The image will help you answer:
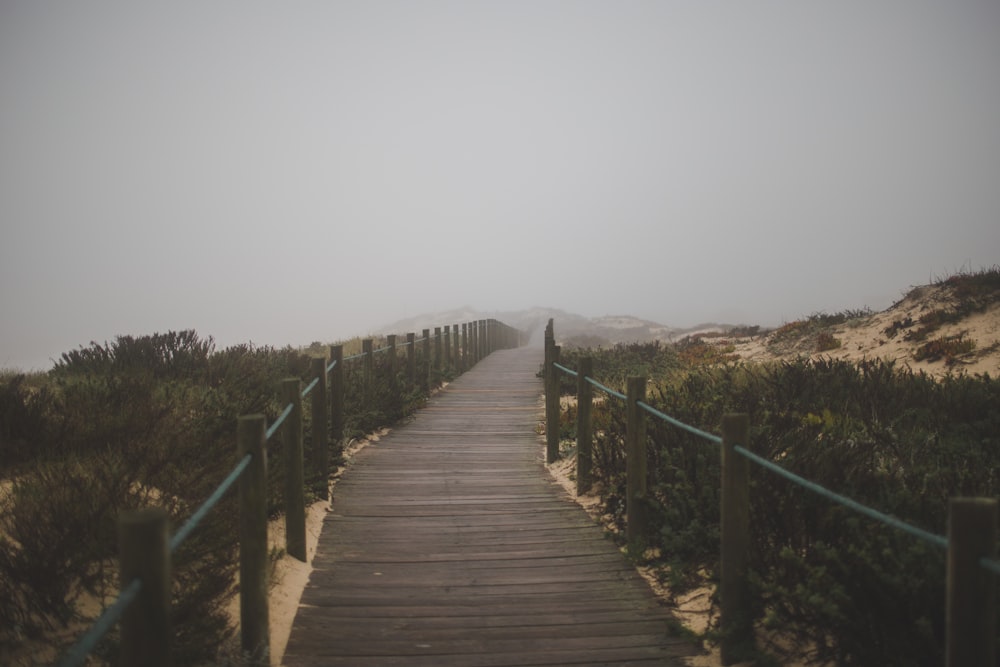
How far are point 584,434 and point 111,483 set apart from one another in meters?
4.11

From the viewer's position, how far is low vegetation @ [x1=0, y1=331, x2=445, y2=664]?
3.24m

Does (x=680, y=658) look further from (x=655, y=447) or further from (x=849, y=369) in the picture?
(x=849, y=369)

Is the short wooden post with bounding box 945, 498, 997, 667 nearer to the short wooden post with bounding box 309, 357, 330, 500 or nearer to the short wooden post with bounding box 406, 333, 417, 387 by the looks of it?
the short wooden post with bounding box 309, 357, 330, 500

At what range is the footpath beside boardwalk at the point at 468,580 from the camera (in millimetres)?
3512

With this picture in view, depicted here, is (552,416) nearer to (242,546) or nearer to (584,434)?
(584,434)

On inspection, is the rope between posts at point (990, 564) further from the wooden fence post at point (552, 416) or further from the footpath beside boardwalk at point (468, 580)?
the wooden fence post at point (552, 416)

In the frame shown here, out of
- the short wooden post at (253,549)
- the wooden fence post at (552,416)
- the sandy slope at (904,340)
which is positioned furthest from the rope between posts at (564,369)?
the sandy slope at (904,340)

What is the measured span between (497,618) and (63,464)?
10.2 feet

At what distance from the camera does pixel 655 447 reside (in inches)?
221

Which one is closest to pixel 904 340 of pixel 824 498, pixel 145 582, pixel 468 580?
pixel 824 498

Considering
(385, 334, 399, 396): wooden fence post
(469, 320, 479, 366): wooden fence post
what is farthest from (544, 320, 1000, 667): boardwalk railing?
(469, 320, 479, 366): wooden fence post

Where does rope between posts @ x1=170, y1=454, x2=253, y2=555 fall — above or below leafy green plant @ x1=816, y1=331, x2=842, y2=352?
below

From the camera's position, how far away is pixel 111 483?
162 inches

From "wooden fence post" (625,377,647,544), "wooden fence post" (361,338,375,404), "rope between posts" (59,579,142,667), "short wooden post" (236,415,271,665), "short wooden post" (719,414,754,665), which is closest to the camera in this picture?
"rope between posts" (59,579,142,667)
